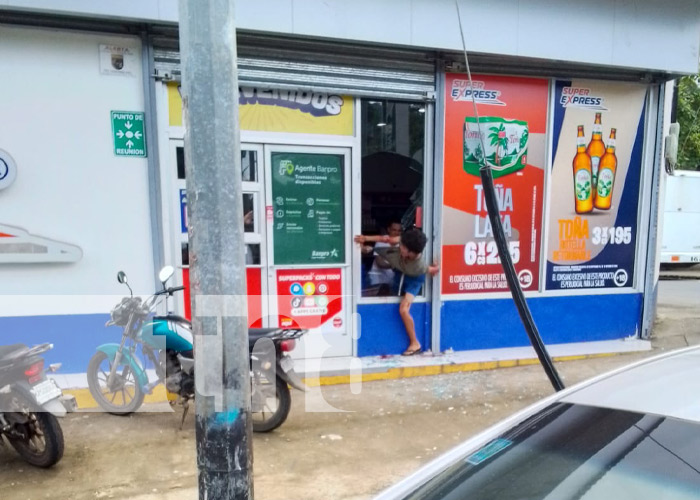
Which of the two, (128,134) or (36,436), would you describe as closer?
(36,436)

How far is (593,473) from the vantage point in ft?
4.15

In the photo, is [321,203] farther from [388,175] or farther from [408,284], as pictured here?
[408,284]

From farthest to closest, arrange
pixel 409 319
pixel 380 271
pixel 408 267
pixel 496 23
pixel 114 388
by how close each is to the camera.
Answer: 1. pixel 380 271
2. pixel 409 319
3. pixel 408 267
4. pixel 496 23
5. pixel 114 388

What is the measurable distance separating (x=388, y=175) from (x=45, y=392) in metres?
3.80

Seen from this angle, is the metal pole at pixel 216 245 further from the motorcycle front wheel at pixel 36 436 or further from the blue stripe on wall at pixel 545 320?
the blue stripe on wall at pixel 545 320

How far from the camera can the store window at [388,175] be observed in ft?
17.7

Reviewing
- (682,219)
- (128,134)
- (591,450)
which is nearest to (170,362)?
(128,134)

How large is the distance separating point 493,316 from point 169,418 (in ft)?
12.3

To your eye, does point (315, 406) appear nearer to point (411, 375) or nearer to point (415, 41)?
point (411, 375)

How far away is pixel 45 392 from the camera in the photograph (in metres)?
3.26

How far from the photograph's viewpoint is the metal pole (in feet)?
6.84

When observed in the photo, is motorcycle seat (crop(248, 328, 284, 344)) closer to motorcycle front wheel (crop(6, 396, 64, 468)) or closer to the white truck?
motorcycle front wheel (crop(6, 396, 64, 468))

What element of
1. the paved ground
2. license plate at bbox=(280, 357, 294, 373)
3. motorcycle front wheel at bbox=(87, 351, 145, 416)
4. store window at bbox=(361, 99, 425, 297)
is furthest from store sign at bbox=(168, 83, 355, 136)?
the paved ground

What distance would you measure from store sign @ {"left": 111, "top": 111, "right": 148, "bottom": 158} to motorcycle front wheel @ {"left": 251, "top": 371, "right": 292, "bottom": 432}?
98.2 inches
